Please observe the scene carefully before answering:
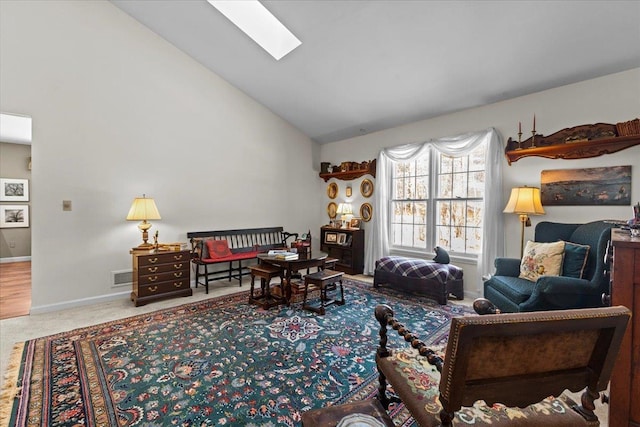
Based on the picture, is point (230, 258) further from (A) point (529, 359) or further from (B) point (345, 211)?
(A) point (529, 359)

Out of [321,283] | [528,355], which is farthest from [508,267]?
[528,355]

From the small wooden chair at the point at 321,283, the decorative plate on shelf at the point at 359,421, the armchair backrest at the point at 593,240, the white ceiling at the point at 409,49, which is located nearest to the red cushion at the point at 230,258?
the small wooden chair at the point at 321,283

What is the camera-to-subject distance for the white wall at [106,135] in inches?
135

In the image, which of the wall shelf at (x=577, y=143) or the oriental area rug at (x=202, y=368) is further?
the wall shelf at (x=577, y=143)

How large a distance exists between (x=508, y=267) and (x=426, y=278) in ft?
3.22

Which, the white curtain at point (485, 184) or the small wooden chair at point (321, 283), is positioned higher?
the white curtain at point (485, 184)

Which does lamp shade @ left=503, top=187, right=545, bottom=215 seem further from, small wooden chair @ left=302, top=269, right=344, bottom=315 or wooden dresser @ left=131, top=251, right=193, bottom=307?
wooden dresser @ left=131, top=251, right=193, bottom=307

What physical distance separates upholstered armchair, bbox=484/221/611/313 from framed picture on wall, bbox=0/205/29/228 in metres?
9.05

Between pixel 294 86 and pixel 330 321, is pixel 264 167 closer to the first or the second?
pixel 294 86

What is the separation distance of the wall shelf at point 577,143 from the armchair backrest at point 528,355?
10.7ft

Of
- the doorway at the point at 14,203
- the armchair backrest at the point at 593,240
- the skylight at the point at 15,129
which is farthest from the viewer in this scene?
the doorway at the point at 14,203

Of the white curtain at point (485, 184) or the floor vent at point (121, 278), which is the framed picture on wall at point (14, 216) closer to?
the floor vent at point (121, 278)

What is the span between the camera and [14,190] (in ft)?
20.4

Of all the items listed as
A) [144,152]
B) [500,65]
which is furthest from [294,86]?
[500,65]
